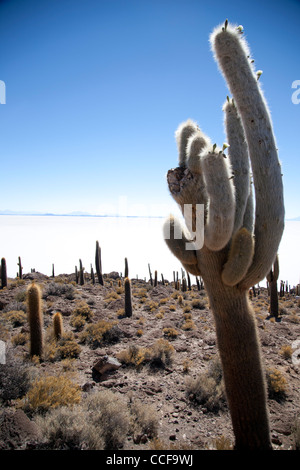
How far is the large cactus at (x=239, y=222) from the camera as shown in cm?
360

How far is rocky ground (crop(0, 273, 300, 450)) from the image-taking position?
16.3 feet

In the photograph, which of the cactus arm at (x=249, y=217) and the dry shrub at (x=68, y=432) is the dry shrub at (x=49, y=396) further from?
the cactus arm at (x=249, y=217)

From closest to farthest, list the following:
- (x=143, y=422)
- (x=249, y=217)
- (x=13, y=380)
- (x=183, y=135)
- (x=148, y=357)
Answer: (x=249, y=217) → (x=183, y=135) → (x=143, y=422) → (x=13, y=380) → (x=148, y=357)

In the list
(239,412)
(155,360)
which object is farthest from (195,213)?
(155,360)

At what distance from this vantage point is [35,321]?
9.06 m

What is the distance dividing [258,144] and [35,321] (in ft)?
29.1

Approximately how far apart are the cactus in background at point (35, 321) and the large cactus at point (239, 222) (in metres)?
7.17

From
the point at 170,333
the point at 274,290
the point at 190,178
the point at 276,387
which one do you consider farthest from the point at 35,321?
the point at 274,290

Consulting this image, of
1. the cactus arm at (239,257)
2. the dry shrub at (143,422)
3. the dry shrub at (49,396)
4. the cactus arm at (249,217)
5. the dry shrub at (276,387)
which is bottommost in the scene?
the dry shrub at (276,387)

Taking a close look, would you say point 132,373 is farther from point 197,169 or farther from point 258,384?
point 197,169

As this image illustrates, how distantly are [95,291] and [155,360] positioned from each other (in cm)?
1575

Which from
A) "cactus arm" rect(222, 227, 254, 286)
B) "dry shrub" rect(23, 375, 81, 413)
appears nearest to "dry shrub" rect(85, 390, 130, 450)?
"dry shrub" rect(23, 375, 81, 413)

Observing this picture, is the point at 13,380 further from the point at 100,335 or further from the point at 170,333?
the point at 170,333

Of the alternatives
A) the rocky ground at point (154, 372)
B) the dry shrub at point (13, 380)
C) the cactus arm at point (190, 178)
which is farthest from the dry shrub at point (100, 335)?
the cactus arm at point (190, 178)
